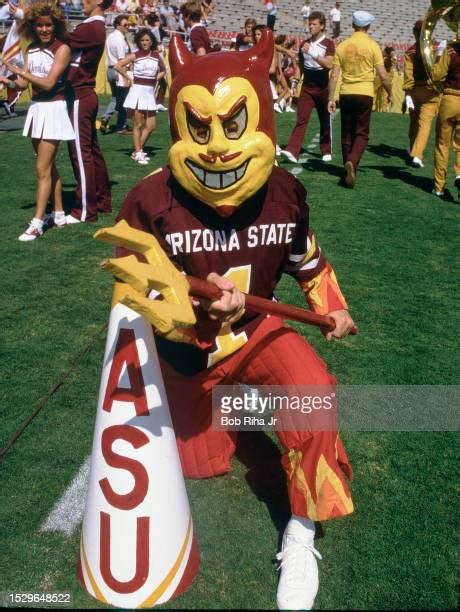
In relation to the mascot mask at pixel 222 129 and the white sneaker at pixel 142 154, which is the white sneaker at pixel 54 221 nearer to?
the white sneaker at pixel 142 154

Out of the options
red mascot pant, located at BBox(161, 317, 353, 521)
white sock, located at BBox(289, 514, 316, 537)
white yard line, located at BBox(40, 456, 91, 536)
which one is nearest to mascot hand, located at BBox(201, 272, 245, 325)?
red mascot pant, located at BBox(161, 317, 353, 521)

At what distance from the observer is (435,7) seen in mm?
7457

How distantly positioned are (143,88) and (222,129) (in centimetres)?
709

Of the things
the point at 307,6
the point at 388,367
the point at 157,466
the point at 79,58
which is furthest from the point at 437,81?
the point at 307,6

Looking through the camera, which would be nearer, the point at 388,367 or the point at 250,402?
the point at 250,402

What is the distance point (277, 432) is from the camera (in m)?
2.69

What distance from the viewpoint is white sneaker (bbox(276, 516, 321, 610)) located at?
2.29 m

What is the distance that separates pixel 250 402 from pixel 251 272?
2.38 feet

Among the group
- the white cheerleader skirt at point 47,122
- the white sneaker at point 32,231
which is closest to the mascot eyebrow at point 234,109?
the white cheerleader skirt at point 47,122

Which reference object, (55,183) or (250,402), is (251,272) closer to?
(250,402)

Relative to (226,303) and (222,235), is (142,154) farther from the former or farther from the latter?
(226,303)

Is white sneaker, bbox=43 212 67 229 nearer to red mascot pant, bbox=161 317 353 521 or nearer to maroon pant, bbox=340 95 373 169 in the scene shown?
maroon pant, bbox=340 95 373 169

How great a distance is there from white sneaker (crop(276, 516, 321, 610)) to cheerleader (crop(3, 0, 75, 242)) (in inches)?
165

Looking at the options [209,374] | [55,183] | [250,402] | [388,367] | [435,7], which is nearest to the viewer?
[209,374]
